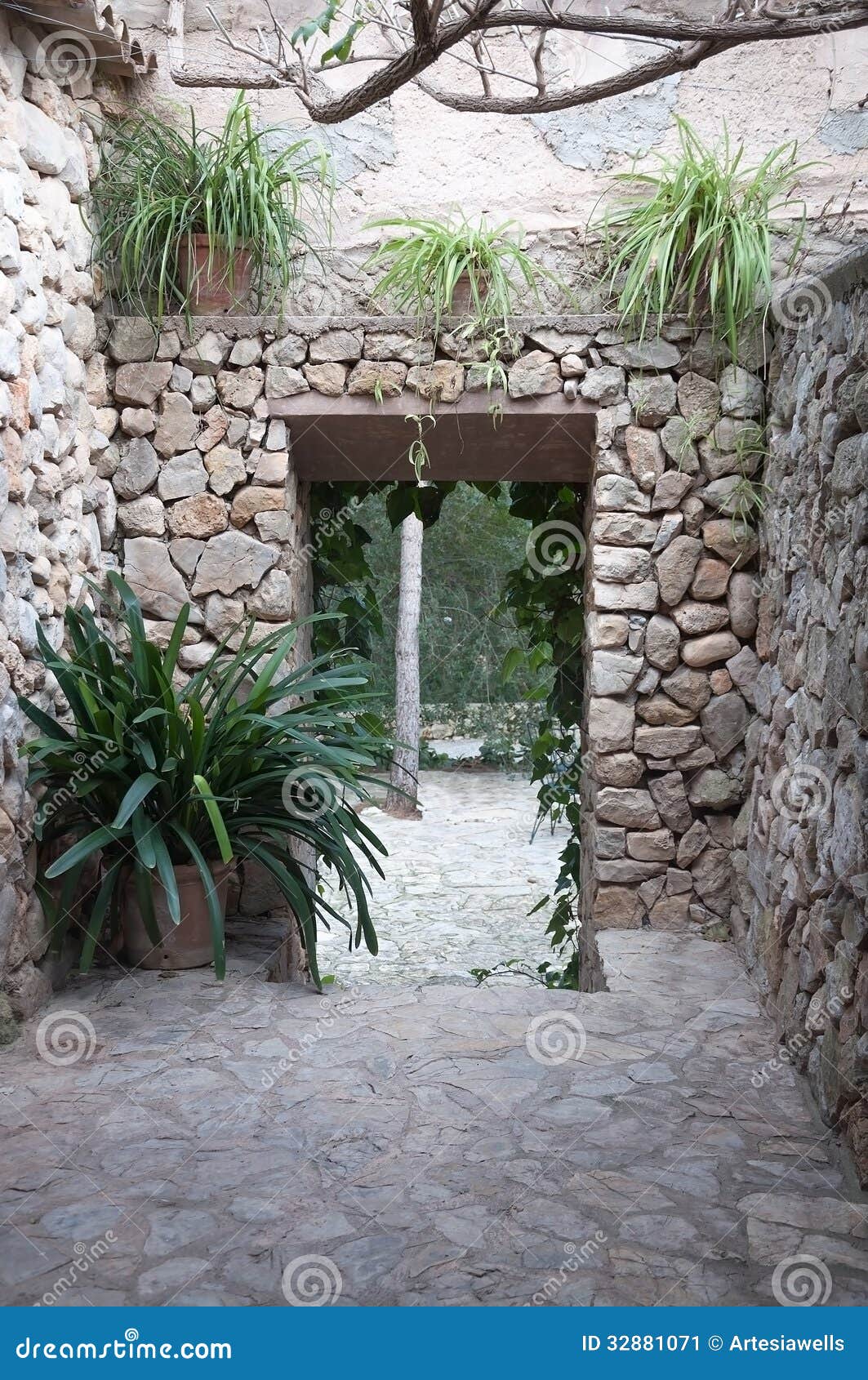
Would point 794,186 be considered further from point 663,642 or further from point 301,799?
point 301,799

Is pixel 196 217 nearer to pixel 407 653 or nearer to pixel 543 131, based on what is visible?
pixel 543 131

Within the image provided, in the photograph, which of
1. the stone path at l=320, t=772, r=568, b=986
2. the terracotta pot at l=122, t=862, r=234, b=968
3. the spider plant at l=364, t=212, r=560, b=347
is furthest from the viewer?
the stone path at l=320, t=772, r=568, b=986

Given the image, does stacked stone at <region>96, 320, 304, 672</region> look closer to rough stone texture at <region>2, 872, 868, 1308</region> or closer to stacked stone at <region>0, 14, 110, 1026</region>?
stacked stone at <region>0, 14, 110, 1026</region>

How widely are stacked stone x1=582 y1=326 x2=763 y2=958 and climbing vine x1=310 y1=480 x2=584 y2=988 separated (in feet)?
1.78

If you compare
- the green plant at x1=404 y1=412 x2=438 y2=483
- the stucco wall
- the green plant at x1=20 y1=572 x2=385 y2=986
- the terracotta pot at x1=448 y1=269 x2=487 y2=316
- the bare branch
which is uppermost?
the stucco wall

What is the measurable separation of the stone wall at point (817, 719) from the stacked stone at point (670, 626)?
0.12 metres

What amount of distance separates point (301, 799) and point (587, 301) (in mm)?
1646

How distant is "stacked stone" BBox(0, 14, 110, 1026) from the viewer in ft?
7.90

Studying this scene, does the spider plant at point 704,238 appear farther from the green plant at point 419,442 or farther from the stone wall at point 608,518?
the green plant at point 419,442

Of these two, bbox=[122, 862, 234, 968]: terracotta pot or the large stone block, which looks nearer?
bbox=[122, 862, 234, 968]: terracotta pot

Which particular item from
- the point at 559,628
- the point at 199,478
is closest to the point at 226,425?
the point at 199,478

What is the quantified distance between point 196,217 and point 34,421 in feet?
2.82

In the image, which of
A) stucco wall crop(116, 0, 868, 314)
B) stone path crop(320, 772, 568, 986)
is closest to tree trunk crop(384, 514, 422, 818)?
stone path crop(320, 772, 568, 986)

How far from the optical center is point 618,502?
3123 mm
